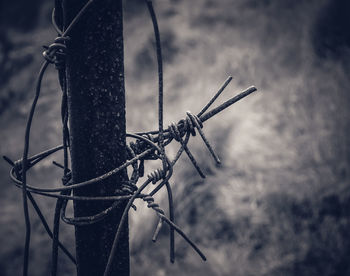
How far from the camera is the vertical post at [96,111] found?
51 centimetres

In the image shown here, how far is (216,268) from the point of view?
1.54 m

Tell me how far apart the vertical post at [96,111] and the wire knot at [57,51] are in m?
0.01

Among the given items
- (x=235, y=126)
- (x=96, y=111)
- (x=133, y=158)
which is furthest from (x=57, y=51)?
(x=235, y=126)

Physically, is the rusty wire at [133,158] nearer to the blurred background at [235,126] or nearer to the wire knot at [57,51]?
the wire knot at [57,51]

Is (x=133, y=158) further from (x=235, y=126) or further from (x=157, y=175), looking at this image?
(x=235, y=126)

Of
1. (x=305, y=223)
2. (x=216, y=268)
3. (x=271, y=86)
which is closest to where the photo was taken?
(x=216, y=268)

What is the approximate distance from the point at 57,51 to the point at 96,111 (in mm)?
123

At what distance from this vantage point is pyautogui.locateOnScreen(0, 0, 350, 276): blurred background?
1.57 m

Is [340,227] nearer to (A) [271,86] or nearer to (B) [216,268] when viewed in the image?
(B) [216,268]

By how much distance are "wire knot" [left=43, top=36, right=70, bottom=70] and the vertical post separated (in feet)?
0.04

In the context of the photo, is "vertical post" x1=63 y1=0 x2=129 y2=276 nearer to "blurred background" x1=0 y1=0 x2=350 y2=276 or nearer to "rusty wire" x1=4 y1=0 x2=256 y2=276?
"rusty wire" x1=4 y1=0 x2=256 y2=276

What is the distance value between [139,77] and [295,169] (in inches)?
47.1

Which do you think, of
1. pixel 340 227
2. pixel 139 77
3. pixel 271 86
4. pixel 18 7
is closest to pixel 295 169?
pixel 340 227

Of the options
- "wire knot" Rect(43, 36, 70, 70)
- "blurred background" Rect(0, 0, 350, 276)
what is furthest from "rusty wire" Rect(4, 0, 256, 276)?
"blurred background" Rect(0, 0, 350, 276)
